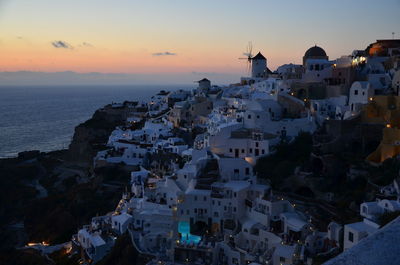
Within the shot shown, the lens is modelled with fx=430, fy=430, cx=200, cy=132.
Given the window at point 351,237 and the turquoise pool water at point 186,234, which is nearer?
the window at point 351,237

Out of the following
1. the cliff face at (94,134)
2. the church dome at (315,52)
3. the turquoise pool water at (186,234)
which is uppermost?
the church dome at (315,52)

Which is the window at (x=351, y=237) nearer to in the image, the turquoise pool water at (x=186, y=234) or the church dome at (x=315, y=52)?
the turquoise pool water at (x=186, y=234)

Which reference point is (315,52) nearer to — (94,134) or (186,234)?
(94,134)

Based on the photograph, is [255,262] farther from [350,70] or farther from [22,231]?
[22,231]

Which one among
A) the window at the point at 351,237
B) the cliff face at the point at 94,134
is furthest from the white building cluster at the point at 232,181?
the cliff face at the point at 94,134

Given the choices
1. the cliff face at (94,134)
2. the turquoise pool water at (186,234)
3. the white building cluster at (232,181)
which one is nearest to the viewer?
the white building cluster at (232,181)

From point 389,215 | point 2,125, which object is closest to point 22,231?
point 389,215
